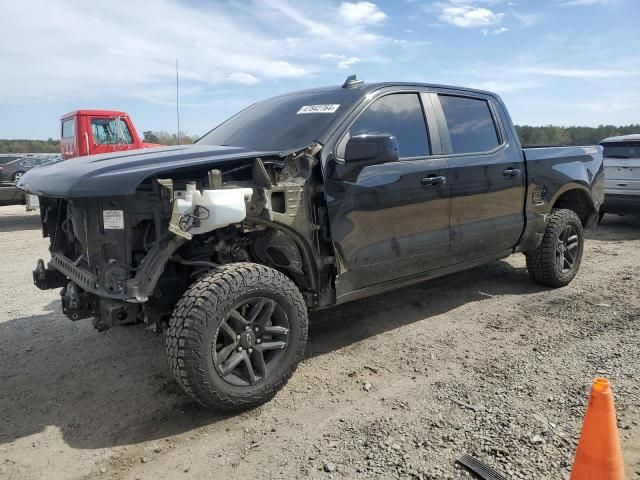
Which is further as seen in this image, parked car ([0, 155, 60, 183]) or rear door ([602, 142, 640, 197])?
parked car ([0, 155, 60, 183])

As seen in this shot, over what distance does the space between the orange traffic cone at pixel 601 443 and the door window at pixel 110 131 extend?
426 inches

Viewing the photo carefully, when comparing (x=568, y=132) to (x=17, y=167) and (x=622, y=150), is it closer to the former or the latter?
(x=622, y=150)

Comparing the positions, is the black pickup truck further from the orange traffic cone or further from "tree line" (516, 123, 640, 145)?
"tree line" (516, 123, 640, 145)

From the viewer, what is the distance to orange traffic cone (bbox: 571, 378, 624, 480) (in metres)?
2.06

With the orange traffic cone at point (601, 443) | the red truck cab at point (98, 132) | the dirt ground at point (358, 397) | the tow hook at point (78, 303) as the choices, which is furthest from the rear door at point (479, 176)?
the red truck cab at point (98, 132)

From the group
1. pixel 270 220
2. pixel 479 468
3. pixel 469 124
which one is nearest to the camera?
pixel 479 468

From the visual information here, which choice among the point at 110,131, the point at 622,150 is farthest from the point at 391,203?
the point at 110,131

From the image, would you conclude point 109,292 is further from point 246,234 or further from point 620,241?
point 620,241

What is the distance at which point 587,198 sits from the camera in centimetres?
568

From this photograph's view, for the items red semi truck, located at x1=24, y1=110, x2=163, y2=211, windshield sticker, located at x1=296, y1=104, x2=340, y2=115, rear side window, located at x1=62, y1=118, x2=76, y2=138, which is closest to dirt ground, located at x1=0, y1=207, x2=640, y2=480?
windshield sticker, located at x1=296, y1=104, x2=340, y2=115

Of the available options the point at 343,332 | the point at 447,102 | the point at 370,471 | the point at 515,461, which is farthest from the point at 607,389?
the point at 447,102

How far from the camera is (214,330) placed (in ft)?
9.23

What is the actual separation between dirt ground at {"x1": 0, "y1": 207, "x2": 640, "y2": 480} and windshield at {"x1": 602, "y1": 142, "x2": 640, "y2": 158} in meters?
5.15

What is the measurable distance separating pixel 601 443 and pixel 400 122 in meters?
2.54
